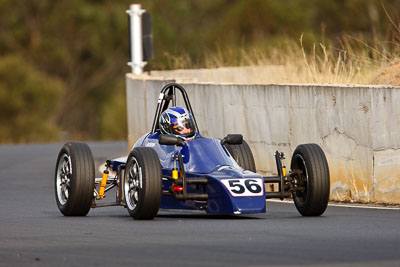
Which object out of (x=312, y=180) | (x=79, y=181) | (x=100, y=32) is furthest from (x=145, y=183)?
(x=100, y=32)

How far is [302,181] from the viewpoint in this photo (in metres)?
13.4

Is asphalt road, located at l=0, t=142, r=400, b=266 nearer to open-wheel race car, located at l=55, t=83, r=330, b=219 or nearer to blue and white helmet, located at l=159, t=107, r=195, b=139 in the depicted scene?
open-wheel race car, located at l=55, t=83, r=330, b=219

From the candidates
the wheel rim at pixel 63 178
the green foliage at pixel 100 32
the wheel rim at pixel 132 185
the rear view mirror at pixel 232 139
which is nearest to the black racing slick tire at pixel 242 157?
the rear view mirror at pixel 232 139

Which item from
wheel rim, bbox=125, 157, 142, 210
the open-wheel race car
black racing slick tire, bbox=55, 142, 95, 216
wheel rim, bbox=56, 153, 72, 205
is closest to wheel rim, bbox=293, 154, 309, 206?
the open-wheel race car

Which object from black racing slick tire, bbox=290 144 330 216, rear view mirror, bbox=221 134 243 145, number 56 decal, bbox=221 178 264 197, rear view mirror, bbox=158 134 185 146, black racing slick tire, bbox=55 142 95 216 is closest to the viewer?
number 56 decal, bbox=221 178 264 197

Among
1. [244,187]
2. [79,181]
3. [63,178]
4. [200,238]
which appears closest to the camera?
[200,238]

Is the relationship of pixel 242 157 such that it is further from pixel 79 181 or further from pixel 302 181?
pixel 79 181

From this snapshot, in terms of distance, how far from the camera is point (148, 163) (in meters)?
12.8

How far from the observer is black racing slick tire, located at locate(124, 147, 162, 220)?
500 inches

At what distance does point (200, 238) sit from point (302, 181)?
2.49 metres

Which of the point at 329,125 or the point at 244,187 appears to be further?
the point at 329,125

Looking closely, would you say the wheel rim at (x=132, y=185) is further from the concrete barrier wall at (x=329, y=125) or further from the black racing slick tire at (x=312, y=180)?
the concrete barrier wall at (x=329, y=125)

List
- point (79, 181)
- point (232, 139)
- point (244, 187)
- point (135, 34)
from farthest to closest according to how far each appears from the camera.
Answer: point (135, 34), point (232, 139), point (79, 181), point (244, 187)

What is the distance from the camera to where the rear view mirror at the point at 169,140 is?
1346 centimetres
